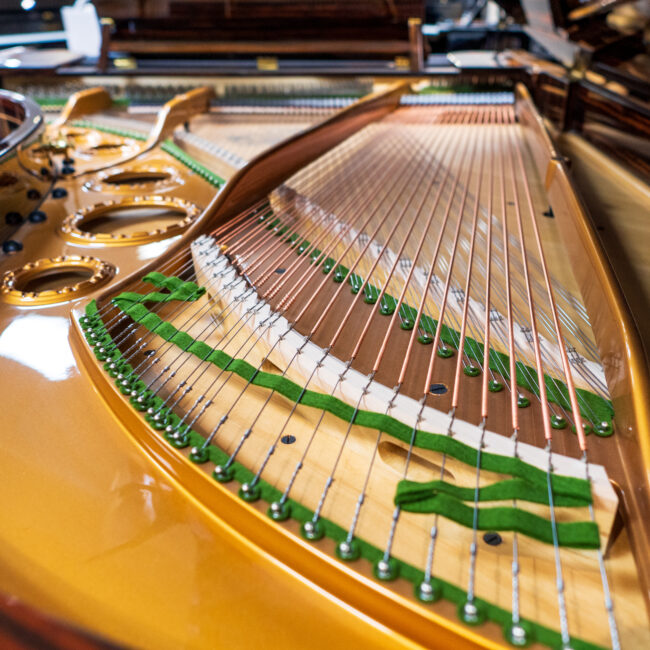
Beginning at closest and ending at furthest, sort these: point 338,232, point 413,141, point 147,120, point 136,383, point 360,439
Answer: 1. point 360,439
2. point 136,383
3. point 338,232
4. point 413,141
5. point 147,120

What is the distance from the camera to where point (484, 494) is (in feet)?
3.31

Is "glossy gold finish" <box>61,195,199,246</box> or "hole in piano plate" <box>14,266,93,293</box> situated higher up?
"glossy gold finish" <box>61,195,199,246</box>

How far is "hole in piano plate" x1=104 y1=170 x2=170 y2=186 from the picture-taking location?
3.24 m

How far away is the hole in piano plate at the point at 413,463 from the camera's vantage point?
1229 millimetres

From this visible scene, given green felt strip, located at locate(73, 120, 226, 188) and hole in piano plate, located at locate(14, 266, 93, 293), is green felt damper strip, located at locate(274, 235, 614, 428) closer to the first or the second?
hole in piano plate, located at locate(14, 266, 93, 293)

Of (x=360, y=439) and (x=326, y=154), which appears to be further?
(x=326, y=154)

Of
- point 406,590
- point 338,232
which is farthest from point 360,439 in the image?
point 338,232

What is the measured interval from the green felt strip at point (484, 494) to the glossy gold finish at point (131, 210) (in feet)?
5.59

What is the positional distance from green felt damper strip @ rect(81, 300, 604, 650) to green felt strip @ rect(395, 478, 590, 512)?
97 millimetres

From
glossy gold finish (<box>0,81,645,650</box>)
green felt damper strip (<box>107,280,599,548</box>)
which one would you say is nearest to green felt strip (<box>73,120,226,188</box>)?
green felt damper strip (<box>107,280,599,548</box>)

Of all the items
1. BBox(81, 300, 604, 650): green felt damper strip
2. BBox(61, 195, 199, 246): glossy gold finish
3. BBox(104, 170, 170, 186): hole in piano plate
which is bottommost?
BBox(81, 300, 604, 650): green felt damper strip

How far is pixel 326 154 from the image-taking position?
3.33 m

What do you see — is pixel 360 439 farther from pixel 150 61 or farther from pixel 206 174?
pixel 150 61

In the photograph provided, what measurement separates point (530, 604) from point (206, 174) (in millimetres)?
2713
